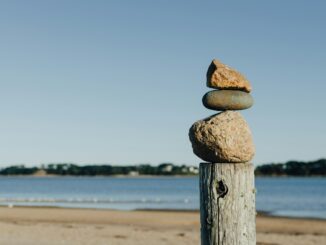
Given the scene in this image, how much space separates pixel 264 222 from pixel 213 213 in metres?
28.2

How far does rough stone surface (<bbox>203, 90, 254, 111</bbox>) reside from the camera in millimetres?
6426

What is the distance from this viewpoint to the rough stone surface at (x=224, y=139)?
20.1ft

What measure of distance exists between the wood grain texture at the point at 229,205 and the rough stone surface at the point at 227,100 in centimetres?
78

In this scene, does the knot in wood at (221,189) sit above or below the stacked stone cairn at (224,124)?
below

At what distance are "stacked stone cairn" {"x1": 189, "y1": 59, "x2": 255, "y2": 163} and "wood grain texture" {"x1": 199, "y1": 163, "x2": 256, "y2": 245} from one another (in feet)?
0.82

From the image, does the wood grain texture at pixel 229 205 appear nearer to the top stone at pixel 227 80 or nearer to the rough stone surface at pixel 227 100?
the rough stone surface at pixel 227 100

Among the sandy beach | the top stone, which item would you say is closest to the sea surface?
the sandy beach

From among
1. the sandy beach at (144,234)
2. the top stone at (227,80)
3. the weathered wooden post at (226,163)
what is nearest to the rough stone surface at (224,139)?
the weathered wooden post at (226,163)

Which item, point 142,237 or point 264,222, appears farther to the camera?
point 264,222

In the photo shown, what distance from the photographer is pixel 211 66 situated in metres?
6.80

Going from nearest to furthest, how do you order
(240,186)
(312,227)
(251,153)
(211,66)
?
(240,186)
(251,153)
(211,66)
(312,227)

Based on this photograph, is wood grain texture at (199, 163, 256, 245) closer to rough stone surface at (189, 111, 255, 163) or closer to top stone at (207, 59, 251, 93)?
rough stone surface at (189, 111, 255, 163)

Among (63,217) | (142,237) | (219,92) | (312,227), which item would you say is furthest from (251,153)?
(63,217)

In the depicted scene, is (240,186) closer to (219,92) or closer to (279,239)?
(219,92)
